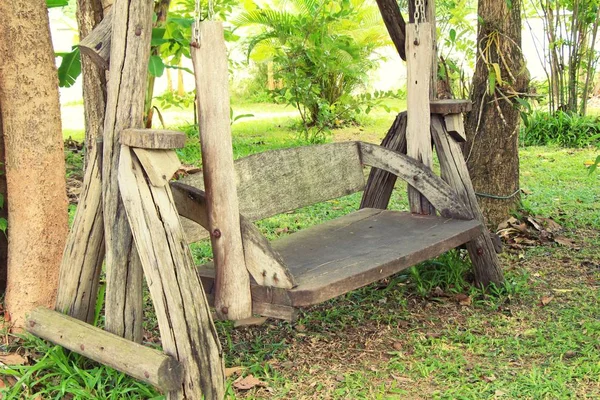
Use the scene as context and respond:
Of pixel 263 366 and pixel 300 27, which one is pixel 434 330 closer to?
pixel 263 366

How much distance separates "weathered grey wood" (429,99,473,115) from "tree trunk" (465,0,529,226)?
0.89 metres

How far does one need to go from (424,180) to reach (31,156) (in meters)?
2.03

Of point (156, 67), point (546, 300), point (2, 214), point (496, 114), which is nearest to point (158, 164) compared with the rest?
point (2, 214)

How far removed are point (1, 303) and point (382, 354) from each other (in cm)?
183

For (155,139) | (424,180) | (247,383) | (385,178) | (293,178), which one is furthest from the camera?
(385,178)

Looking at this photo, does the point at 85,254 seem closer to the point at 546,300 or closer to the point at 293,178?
the point at 293,178

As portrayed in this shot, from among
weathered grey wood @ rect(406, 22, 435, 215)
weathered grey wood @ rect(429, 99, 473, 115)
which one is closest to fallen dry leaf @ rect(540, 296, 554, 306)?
weathered grey wood @ rect(406, 22, 435, 215)

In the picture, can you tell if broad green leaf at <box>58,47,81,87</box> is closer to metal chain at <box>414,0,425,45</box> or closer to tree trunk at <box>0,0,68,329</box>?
tree trunk at <box>0,0,68,329</box>

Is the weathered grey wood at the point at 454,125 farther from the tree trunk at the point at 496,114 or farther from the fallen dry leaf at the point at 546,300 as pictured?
the fallen dry leaf at the point at 546,300

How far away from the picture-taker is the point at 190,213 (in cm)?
315

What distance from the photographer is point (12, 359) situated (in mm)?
3082

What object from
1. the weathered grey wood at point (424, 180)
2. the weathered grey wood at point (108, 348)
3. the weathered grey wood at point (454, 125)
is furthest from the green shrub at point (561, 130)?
the weathered grey wood at point (108, 348)

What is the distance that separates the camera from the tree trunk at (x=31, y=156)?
320 cm

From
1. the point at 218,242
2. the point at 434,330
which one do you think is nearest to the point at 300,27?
the point at 434,330
